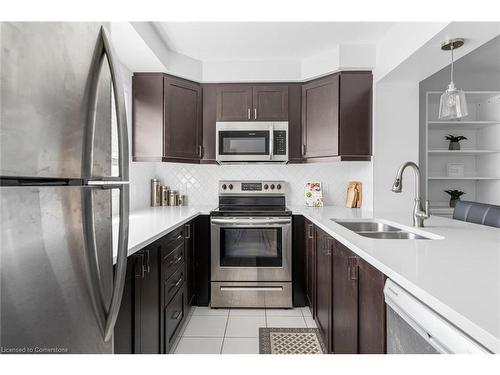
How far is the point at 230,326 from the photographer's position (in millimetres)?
2518

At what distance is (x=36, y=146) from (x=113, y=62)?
1.18 ft

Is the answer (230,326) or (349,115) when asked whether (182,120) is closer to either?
(349,115)

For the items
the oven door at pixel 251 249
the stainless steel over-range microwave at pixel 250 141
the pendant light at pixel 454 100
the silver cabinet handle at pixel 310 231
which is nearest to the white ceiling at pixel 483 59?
the pendant light at pixel 454 100

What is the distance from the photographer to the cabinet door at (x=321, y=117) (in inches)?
114

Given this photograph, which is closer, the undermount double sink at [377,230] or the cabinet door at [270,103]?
the undermount double sink at [377,230]

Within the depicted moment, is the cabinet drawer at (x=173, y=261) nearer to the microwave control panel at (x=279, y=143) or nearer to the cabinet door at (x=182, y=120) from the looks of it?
the cabinet door at (x=182, y=120)

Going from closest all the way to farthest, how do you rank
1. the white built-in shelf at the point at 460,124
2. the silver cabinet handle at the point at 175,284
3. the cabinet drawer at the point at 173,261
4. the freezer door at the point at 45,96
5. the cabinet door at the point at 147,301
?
the freezer door at the point at 45,96
the cabinet door at the point at 147,301
the cabinet drawer at the point at 173,261
the silver cabinet handle at the point at 175,284
the white built-in shelf at the point at 460,124

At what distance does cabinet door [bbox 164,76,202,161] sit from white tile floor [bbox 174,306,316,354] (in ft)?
4.95

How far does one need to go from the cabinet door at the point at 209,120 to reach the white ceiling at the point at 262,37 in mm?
323

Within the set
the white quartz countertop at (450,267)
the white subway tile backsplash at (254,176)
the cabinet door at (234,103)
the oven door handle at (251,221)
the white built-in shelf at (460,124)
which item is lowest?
the oven door handle at (251,221)

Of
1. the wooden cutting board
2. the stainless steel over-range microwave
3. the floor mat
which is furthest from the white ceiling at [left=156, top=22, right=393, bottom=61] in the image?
the floor mat

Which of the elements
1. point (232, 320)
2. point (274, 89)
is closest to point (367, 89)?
point (274, 89)

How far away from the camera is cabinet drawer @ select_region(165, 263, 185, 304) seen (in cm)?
195
